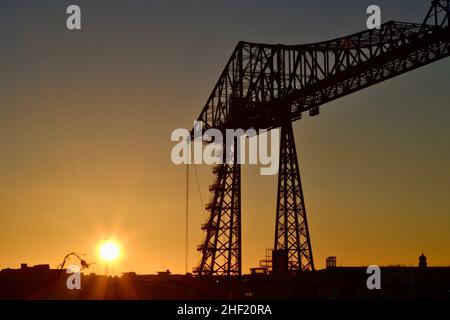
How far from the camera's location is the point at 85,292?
94.8 meters

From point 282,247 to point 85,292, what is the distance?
25811 mm

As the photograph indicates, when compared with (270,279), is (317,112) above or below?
above

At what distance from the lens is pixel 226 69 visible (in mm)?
86000
